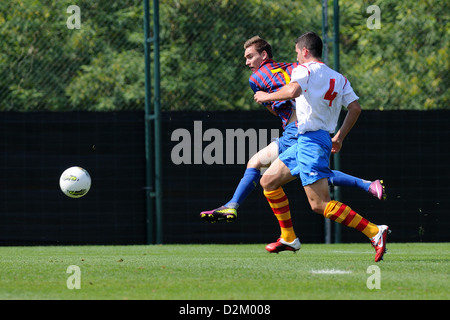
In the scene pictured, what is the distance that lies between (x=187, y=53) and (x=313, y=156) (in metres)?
8.86

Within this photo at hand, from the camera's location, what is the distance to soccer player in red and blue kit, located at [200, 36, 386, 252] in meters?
8.75

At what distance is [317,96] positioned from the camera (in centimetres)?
781

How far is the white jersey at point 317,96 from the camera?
772cm

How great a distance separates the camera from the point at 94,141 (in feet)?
41.3

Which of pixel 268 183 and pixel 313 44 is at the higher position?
pixel 313 44

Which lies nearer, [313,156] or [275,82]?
[313,156]

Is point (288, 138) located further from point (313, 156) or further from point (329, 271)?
point (329, 271)

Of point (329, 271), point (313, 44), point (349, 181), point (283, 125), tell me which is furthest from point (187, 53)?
point (329, 271)

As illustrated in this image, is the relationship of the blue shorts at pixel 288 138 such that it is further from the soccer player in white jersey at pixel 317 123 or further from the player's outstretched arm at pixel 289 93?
the player's outstretched arm at pixel 289 93

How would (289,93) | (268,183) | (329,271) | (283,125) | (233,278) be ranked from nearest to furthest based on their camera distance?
(233,278) → (329,271) → (289,93) → (268,183) → (283,125)

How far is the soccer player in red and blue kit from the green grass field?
483 mm

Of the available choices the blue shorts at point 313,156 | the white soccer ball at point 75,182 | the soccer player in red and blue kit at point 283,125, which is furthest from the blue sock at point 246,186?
the white soccer ball at point 75,182

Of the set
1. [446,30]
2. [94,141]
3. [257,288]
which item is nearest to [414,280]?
[257,288]
